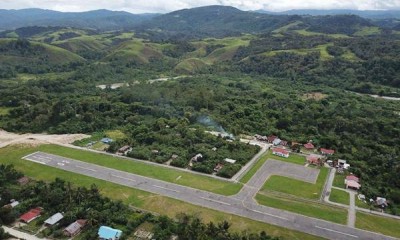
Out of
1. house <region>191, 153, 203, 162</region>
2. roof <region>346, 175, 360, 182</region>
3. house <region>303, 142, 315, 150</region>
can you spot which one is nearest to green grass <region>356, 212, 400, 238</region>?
roof <region>346, 175, 360, 182</region>

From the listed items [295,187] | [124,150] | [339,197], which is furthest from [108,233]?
[339,197]

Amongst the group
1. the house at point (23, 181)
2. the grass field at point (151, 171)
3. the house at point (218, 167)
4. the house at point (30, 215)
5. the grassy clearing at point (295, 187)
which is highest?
the house at point (30, 215)

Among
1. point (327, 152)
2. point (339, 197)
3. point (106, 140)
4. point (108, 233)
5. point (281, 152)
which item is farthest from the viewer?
point (106, 140)

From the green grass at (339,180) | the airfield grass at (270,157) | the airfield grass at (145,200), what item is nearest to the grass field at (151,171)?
the airfield grass at (145,200)

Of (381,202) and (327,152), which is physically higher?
(327,152)

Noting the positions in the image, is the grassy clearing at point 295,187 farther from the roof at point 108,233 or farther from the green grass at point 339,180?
the roof at point 108,233

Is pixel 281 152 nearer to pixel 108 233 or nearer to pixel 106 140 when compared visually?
pixel 106 140

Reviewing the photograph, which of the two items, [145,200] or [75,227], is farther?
[145,200]
